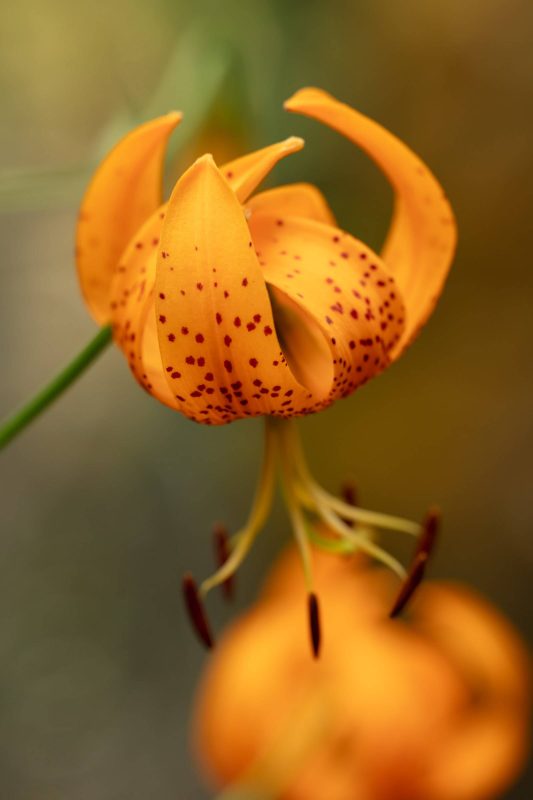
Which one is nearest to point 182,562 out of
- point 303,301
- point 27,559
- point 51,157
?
point 27,559

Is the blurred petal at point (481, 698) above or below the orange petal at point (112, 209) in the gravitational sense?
below

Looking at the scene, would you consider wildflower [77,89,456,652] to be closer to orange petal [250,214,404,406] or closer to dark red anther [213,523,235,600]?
orange petal [250,214,404,406]

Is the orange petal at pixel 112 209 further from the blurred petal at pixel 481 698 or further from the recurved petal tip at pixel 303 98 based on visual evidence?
the blurred petal at pixel 481 698

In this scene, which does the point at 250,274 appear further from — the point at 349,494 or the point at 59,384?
the point at 349,494

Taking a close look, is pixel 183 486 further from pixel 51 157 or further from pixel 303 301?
pixel 303 301

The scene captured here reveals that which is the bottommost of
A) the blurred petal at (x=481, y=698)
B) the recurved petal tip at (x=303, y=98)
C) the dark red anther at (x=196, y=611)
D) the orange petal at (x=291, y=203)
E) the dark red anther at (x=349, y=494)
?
the blurred petal at (x=481, y=698)

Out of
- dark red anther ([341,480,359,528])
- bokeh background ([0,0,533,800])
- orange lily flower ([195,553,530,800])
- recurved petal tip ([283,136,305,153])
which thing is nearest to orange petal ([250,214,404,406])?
recurved petal tip ([283,136,305,153])

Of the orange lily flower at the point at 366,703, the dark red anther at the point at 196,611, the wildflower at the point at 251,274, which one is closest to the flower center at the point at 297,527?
the dark red anther at the point at 196,611
